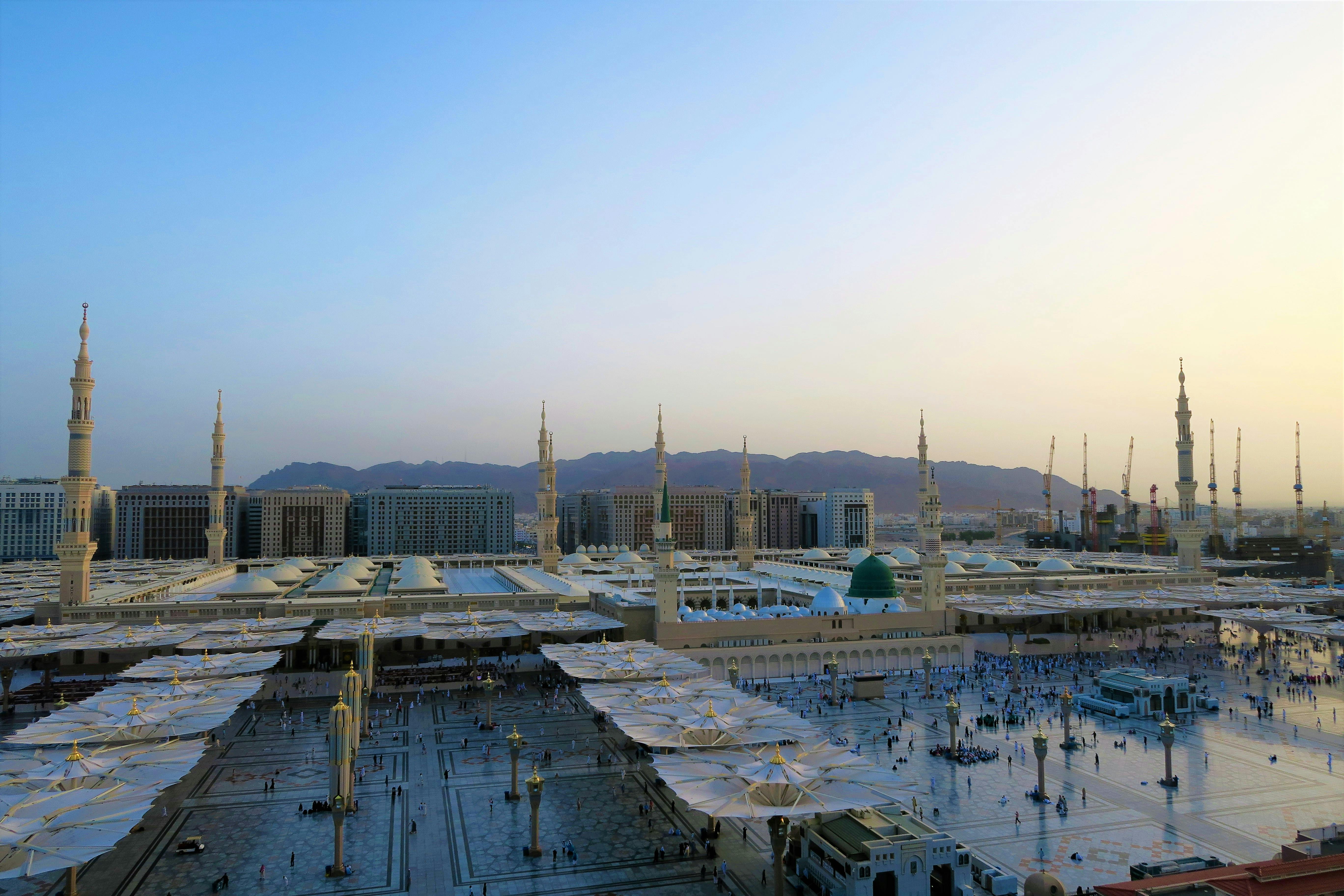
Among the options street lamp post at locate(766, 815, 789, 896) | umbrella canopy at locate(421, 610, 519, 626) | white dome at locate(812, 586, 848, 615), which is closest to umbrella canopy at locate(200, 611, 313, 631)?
umbrella canopy at locate(421, 610, 519, 626)

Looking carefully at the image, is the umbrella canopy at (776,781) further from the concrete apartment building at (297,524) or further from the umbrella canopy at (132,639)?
the concrete apartment building at (297,524)

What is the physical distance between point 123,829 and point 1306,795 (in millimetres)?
29953

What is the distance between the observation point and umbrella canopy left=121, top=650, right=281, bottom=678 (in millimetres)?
31891

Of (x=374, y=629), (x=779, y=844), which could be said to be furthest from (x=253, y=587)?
(x=779, y=844)

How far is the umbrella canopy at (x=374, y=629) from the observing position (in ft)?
131

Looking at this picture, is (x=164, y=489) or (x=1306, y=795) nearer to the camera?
(x=1306, y=795)

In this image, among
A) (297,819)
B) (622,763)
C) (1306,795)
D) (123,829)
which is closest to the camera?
(123,829)

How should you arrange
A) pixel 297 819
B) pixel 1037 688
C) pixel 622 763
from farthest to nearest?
pixel 1037 688
pixel 622 763
pixel 297 819

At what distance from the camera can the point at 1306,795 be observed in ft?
82.7

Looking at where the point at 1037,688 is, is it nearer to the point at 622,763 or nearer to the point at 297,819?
the point at 622,763

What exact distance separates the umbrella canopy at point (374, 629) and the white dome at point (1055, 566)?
4829cm

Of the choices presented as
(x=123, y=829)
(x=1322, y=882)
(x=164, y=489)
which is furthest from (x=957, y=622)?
(x=164, y=489)

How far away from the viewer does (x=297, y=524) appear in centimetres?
12162

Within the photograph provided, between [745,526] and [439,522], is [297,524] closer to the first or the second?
[439,522]
